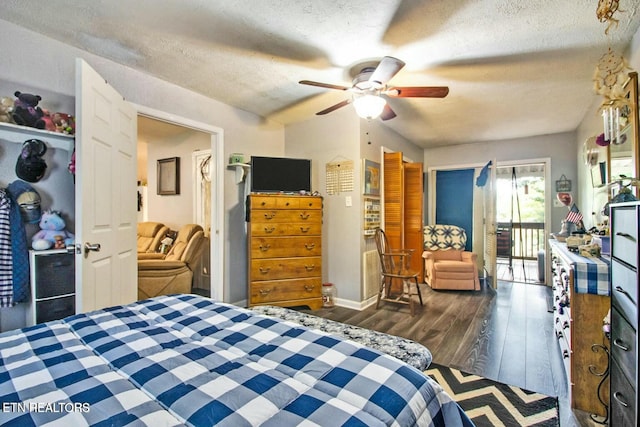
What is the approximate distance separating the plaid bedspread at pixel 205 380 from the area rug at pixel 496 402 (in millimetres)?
1105

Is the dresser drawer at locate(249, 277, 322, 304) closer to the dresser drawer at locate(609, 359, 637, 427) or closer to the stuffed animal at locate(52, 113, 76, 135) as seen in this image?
the stuffed animal at locate(52, 113, 76, 135)

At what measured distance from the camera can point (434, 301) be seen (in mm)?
3818

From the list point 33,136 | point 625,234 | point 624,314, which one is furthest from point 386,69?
point 33,136

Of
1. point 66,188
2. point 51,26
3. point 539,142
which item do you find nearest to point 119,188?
point 66,188

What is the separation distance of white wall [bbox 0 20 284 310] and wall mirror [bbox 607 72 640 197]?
10.6ft

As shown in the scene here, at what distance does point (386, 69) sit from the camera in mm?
2037

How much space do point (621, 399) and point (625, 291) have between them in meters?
0.44

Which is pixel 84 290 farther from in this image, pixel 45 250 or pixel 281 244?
pixel 281 244

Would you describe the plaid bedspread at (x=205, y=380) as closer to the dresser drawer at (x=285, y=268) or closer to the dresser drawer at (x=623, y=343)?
the dresser drawer at (x=623, y=343)

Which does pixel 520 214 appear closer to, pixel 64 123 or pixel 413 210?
pixel 413 210

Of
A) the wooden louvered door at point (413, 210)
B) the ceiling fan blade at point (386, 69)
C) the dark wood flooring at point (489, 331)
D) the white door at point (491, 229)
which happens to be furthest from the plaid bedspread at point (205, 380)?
the white door at point (491, 229)

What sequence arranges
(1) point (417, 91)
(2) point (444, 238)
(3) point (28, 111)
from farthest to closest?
1. (2) point (444, 238)
2. (1) point (417, 91)
3. (3) point (28, 111)

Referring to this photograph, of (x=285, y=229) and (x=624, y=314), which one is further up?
(x=285, y=229)

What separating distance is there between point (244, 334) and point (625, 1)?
264 cm
